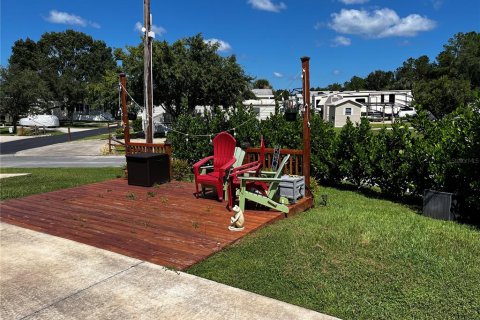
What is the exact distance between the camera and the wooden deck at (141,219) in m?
3.88

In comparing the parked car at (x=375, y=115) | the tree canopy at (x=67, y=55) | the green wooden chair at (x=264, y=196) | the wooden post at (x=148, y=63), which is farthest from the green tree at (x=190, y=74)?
the tree canopy at (x=67, y=55)

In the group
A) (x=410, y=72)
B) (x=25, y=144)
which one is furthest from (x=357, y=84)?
(x=25, y=144)

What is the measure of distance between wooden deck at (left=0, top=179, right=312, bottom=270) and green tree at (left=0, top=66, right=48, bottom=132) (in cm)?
2540

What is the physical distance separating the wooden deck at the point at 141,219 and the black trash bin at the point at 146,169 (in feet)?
1.02

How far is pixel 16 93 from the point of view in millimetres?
27891

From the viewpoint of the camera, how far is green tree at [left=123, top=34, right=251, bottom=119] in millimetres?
22047

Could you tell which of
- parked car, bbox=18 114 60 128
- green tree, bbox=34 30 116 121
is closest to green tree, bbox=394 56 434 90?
green tree, bbox=34 30 116 121

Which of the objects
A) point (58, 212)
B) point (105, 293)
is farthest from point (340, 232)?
point (58, 212)

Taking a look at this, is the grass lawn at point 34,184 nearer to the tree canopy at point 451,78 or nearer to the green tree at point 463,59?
the tree canopy at point 451,78

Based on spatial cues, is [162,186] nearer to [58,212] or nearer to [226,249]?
[58,212]

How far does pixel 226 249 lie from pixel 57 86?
41.4 m

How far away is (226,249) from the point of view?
3867mm

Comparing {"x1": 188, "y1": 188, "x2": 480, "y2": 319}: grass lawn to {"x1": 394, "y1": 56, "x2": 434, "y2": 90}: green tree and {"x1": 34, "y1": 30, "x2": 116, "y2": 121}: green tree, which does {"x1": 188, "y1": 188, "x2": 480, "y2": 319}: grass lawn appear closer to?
{"x1": 34, "y1": 30, "x2": 116, "y2": 121}: green tree

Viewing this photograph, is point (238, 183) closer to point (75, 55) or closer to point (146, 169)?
point (146, 169)
